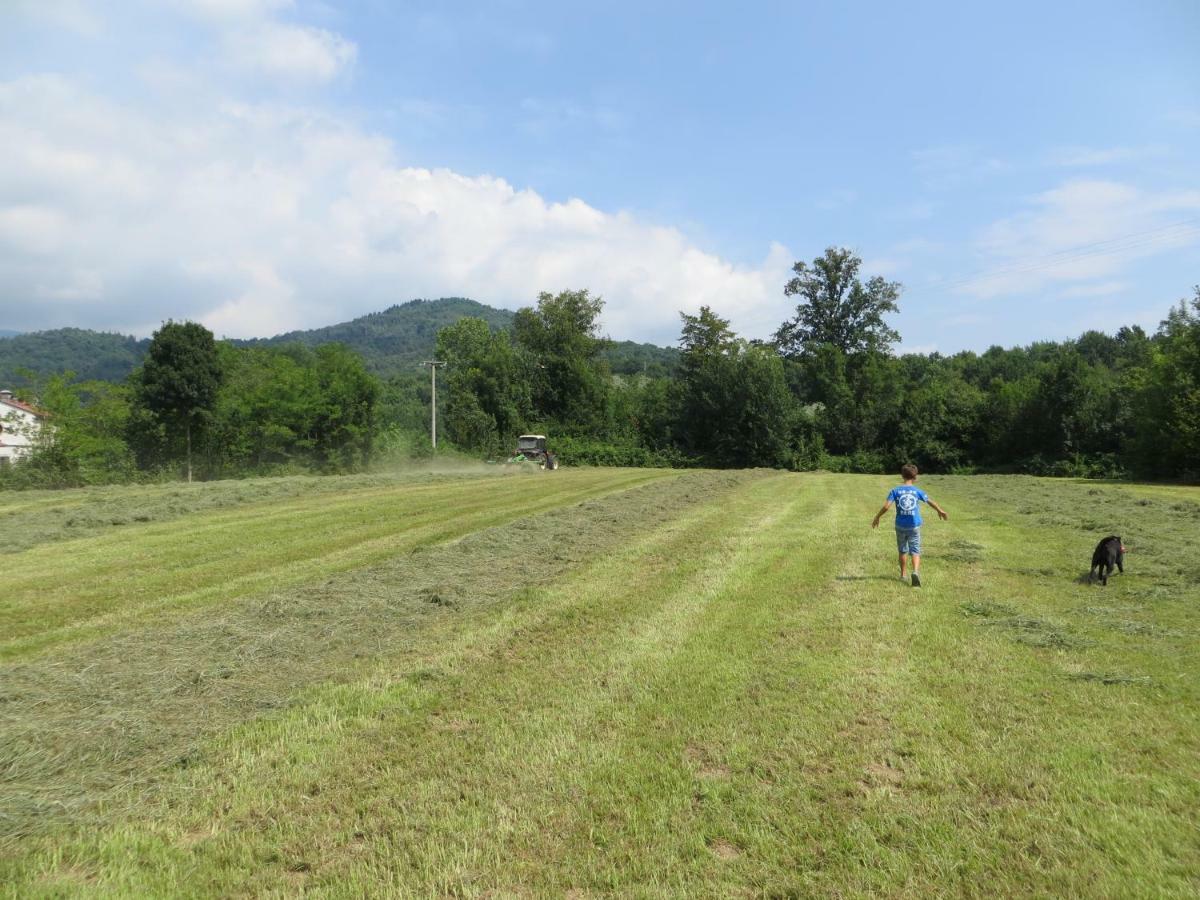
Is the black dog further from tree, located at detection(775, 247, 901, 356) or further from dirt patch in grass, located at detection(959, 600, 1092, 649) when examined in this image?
tree, located at detection(775, 247, 901, 356)

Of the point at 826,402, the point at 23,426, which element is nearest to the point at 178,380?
the point at 23,426

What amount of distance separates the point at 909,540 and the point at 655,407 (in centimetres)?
5418

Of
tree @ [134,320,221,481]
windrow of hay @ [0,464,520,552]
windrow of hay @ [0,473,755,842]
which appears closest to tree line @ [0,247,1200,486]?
tree @ [134,320,221,481]

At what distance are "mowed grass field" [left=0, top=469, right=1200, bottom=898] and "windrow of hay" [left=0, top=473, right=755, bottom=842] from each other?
3cm

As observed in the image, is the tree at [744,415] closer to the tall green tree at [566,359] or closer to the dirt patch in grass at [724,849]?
the tall green tree at [566,359]

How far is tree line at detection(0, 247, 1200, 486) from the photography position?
123ft

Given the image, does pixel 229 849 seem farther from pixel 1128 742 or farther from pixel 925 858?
pixel 1128 742

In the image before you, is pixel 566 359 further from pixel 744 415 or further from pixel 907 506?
pixel 907 506

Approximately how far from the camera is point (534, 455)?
4725 centimetres

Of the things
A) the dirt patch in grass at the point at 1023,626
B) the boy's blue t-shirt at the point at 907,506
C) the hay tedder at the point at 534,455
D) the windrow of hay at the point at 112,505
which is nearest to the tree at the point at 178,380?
the windrow of hay at the point at 112,505

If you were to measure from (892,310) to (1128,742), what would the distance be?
6716cm

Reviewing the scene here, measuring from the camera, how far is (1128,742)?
187 inches

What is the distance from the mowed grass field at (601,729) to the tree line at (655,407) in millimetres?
31373

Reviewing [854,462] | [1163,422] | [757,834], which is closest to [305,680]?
[757,834]
